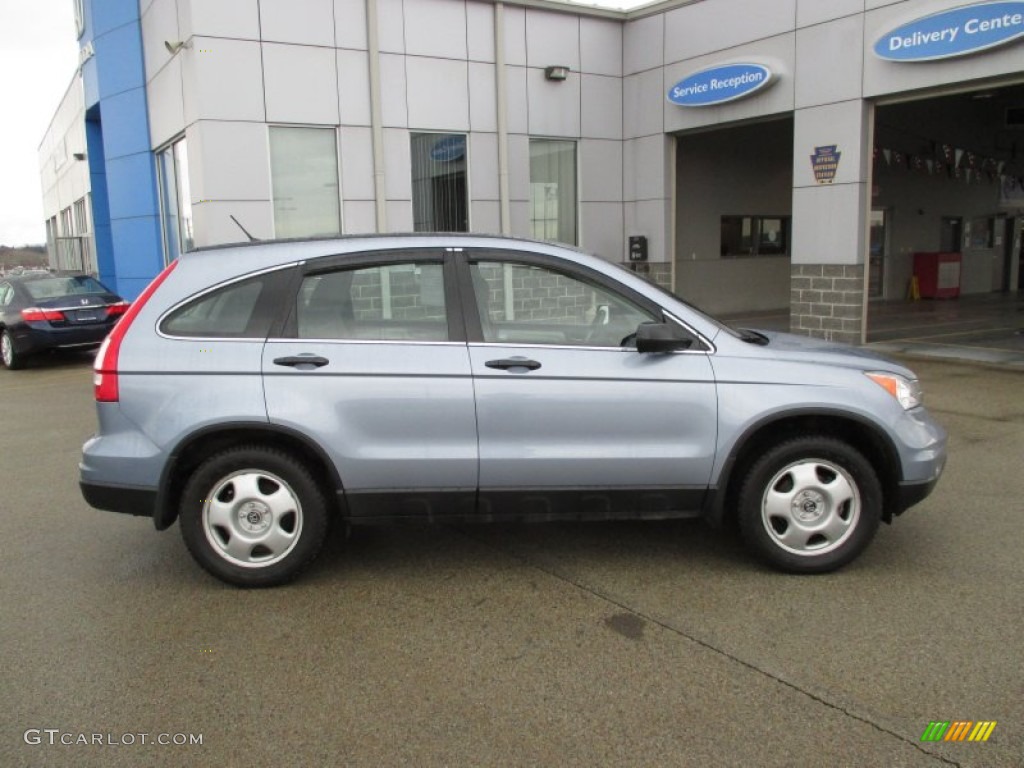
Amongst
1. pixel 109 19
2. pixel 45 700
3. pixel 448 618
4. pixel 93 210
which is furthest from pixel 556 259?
pixel 93 210

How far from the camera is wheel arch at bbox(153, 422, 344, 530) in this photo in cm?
404

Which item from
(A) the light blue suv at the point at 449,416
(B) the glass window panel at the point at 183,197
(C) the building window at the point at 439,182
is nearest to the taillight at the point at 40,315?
(B) the glass window panel at the point at 183,197

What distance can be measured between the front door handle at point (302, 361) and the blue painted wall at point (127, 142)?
12319 mm

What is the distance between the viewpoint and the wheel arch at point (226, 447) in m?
4.04

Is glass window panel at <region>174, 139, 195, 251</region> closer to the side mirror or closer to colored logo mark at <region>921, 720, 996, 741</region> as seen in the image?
the side mirror

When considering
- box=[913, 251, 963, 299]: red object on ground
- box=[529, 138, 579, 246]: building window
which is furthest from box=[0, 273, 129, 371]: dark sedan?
box=[913, 251, 963, 299]: red object on ground

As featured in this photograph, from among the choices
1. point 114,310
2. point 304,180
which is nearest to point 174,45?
point 304,180

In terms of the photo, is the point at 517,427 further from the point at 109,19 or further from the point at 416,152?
the point at 109,19

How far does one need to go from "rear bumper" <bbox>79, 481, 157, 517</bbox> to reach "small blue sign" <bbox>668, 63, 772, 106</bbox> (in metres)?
11.2

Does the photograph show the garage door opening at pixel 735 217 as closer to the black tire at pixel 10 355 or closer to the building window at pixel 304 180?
the building window at pixel 304 180

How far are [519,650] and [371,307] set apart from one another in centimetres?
188

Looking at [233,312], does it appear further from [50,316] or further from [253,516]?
[50,316]

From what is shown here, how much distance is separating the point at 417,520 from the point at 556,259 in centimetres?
151

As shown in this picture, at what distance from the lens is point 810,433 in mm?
4258
